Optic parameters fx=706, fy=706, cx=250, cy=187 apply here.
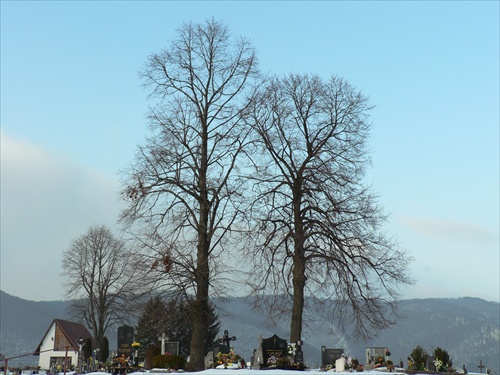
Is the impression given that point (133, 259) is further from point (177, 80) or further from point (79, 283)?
point (79, 283)

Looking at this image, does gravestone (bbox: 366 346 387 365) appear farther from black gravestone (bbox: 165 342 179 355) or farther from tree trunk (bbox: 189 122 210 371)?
black gravestone (bbox: 165 342 179 355)

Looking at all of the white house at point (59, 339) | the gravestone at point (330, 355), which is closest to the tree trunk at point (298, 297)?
the gravestone at point (330, 355)

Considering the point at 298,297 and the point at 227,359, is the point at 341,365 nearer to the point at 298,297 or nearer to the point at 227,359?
the point at 298,297

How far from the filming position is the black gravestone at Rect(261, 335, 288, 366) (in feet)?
98.3

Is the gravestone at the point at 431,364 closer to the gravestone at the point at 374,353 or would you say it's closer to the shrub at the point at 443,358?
the shrub at the point at 443,358

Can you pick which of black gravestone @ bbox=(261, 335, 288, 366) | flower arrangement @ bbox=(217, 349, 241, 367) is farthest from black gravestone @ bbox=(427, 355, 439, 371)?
flower arrangement @ bbox=(217, 349, 241, 367)

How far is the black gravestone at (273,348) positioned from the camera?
98.3 feet

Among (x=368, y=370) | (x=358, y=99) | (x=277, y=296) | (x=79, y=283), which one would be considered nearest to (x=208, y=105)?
(x=358, y=99)

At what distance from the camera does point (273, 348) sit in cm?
3052

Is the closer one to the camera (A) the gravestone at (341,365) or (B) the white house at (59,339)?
(A) the gravestone at (341,365)

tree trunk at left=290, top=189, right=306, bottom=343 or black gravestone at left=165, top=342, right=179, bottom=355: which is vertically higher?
tree trunk at left=290, top=189, right=306, bottom=343

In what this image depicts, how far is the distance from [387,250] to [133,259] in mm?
10834

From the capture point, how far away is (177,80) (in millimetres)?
32875

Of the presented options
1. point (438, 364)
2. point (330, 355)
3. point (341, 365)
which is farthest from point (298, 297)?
point (438, 364)
